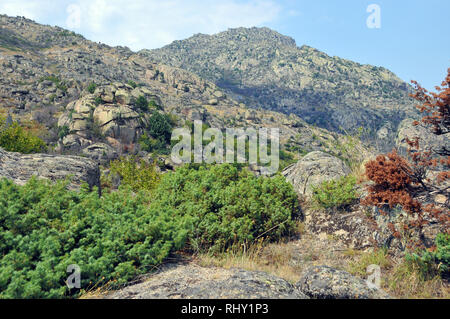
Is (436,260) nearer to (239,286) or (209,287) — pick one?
(239,286)

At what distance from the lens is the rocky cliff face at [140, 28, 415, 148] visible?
12731cm

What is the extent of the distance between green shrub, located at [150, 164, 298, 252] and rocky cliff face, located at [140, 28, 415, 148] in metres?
109

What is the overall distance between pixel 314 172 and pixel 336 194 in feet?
5.16

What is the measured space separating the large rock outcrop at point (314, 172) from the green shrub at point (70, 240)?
4.48 metres

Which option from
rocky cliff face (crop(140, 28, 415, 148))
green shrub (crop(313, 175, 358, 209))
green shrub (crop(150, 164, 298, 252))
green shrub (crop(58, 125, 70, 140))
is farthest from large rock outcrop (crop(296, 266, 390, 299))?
rocky cliff face (crop(140, 28, 415, 148))

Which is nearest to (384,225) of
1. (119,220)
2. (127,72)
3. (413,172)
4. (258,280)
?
(413,172)

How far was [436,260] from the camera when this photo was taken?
5098 mm

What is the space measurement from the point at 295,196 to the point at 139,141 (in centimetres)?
3026

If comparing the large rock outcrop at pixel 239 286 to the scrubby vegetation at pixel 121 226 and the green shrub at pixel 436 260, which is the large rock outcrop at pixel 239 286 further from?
the green shrub at pixel 436 260

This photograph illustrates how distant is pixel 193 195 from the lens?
690 centimetres

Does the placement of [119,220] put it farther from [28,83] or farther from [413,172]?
[28,83]

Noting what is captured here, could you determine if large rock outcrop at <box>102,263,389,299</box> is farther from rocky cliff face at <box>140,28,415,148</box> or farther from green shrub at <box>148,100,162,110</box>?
rocky cliff face at <box>140,28,415,148</box>

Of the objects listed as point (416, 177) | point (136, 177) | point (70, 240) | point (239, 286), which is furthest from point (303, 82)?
point (70, 240)
